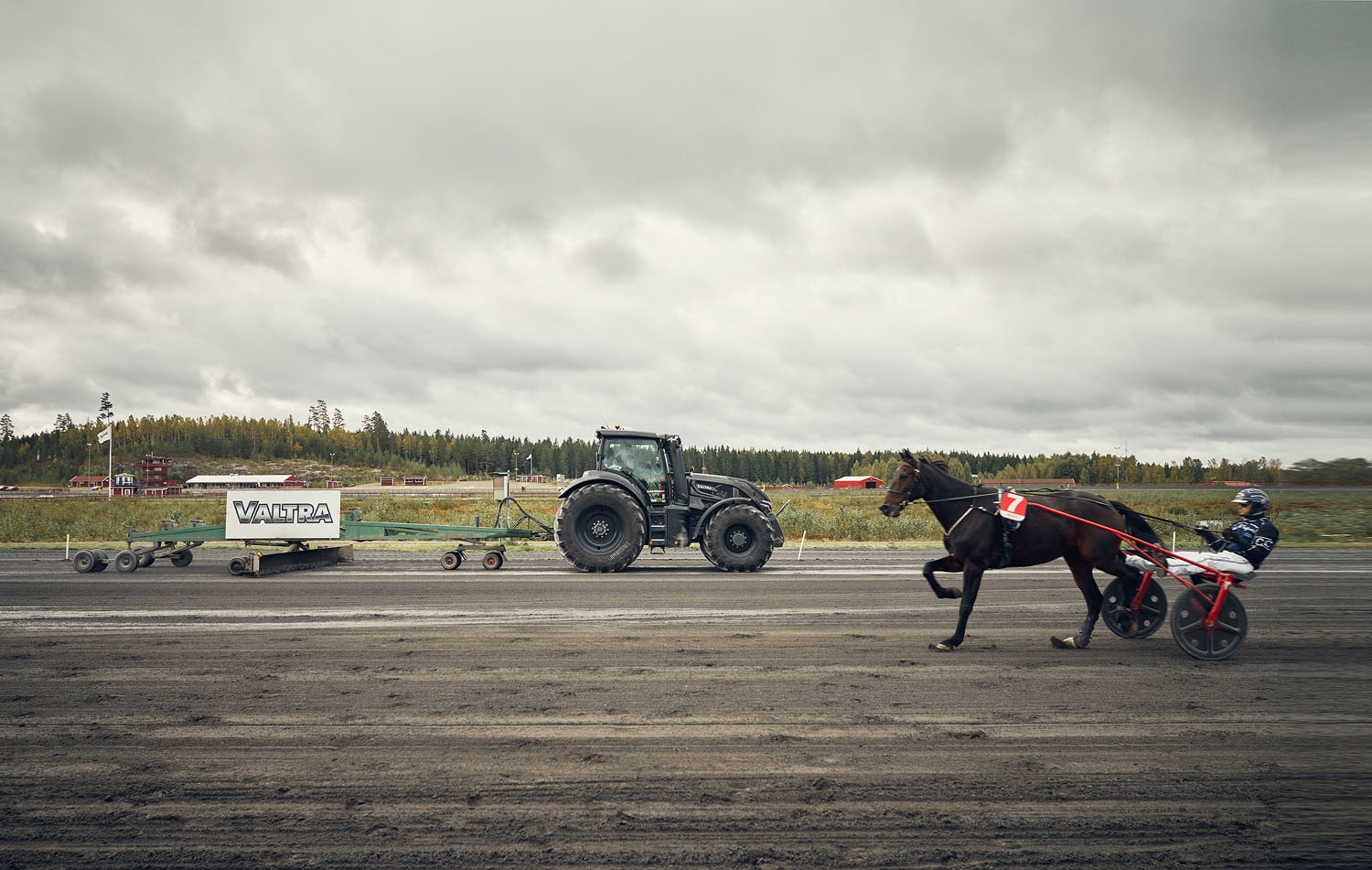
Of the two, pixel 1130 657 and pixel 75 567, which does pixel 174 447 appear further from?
pixel 1130 657

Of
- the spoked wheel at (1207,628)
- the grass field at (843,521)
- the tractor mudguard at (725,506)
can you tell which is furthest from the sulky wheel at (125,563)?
the spoked wheel at (1207,628)

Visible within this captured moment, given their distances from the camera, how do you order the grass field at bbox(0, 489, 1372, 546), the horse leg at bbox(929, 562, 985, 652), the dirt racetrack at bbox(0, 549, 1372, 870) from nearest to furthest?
the dirt racetrack at bbox(0, 549, 1372, 870)
the horse leg at bbox(929, 562, 985, 652)
the grass field at bbox(0, 489, 1372, 546)

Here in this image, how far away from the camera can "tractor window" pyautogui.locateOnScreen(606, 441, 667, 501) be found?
15898 mm

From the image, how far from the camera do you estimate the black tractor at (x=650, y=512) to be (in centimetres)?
1527

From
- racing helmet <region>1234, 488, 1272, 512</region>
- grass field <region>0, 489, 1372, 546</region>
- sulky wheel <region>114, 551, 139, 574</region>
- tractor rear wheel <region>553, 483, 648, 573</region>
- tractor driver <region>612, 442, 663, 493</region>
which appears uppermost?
tractor driver <region>612, 442, 663, 493</region>

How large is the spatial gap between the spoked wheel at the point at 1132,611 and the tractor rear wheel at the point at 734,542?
780 centimetres

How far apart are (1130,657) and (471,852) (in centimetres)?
718

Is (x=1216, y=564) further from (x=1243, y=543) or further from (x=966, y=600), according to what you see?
(x=966, y=600)

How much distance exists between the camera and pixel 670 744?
510cm

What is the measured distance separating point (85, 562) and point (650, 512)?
40.6ft

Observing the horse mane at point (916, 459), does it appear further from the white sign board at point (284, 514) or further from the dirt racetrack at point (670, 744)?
the white sign board at point (284, 514)

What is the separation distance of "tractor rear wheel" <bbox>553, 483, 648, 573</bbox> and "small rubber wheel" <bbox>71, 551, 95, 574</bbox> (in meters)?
10.2

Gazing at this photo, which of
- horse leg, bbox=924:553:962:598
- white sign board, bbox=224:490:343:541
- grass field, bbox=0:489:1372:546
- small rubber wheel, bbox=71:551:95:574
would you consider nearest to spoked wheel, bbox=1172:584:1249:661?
horse leg, bbox=924:553:962:598

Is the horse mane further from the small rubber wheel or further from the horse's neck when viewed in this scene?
the small rubber wheel
